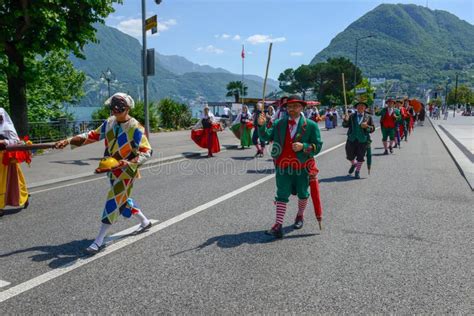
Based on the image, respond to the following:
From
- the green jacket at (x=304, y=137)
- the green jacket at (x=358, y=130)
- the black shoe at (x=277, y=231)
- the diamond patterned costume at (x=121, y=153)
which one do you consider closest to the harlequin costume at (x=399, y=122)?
the green jacket at (x=358, y=130)

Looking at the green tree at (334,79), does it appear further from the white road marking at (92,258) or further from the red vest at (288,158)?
the red vest at (288,158)

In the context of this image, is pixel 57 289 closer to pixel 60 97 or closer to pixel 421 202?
pixel 421 202

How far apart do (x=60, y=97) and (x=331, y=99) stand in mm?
73095

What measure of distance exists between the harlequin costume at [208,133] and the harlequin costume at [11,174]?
7.53m

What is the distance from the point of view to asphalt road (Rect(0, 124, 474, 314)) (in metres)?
3.23

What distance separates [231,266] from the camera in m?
3.95

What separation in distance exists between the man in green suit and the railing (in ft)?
40.8

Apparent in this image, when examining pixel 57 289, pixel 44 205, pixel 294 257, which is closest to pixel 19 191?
pixel 44 205

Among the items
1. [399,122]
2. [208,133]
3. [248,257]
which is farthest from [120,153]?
[399,122]

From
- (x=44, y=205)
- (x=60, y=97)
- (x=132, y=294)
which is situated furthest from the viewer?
(x=60, y=97)

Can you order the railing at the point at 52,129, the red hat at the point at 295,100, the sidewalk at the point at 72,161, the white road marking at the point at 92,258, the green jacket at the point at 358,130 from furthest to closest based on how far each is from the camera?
1. the railing at the point at 52,129
2. the green jacket at the point at 358,130
3. the sidewalk at the point at 72,161
4. the red hat at the point at 295,100
5. the white road marking at the point at 92,258

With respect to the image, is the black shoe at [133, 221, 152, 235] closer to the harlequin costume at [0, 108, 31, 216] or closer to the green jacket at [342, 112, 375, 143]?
the harlequin costume at [0, 108, 31, 216]

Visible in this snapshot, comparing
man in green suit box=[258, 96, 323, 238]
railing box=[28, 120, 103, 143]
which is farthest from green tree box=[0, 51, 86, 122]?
man in green suit box=[258, 96, 323, 238]

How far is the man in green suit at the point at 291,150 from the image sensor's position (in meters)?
4.83
